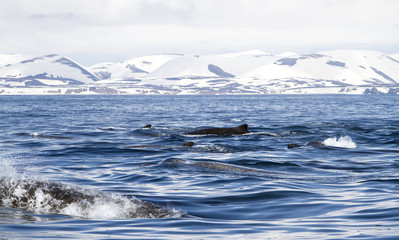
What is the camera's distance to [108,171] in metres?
17.9

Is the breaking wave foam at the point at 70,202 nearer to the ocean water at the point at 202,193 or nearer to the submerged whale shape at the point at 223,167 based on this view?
the ocean water at the point at 202,193

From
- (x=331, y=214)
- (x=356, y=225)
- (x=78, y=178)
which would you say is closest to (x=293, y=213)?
(x=331, y=214)

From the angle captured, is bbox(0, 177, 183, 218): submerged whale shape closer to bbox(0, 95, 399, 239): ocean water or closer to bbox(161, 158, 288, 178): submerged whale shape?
bbox(0, 95, 399, 239): ocean water

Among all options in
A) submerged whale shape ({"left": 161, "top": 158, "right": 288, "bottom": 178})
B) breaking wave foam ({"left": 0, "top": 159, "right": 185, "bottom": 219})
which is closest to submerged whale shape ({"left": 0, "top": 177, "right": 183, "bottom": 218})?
breaking wave foam ({"left": 0, "top": 159, "right": 185, "bottom": 219})

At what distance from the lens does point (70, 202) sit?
1106 cm

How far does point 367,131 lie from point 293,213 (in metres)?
25.8

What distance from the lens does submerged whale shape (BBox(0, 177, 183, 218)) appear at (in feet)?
35.2

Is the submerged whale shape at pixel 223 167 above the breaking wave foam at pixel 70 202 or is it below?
below

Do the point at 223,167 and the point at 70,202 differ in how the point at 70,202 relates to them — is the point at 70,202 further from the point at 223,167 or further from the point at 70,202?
the point at 223,167

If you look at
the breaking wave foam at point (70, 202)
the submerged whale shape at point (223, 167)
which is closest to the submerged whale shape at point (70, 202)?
the breaking wave foam at point (70, 202)

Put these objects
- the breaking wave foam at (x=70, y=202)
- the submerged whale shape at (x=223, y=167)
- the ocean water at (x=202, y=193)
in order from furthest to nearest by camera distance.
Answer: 1. the submerged whale shape at (x=223, y=167)
2. the breaking wave foam at (x=70, y=202)
3. the ocean water at (x=202, y=193)

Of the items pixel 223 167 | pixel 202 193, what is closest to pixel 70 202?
pixel 202 193

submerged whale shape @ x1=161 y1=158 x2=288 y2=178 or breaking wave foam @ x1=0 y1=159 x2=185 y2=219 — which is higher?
breaking wave foam @ x1=0 y1=159 x2=185 y2=219

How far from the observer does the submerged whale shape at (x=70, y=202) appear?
35.2 feet
